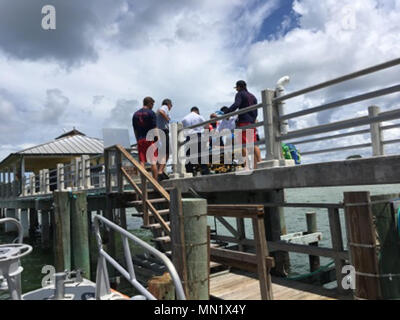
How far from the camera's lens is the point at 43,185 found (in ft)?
55.9

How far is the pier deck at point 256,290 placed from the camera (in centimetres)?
508

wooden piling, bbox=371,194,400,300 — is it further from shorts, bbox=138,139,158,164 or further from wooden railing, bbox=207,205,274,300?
shorts, bbox=138,139,158,164

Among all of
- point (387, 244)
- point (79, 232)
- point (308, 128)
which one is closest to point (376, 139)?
point (308, 128)

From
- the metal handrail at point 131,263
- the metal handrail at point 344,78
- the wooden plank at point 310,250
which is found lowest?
the wooden plank at point 310,250

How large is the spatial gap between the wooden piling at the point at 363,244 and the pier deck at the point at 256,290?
59.3 inches

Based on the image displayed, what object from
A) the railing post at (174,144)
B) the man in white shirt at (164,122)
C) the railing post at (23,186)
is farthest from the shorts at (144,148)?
the railing post at (23,186)

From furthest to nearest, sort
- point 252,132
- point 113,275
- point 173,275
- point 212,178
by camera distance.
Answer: point 113,275
point 212,178
point 252,132
point 173,275

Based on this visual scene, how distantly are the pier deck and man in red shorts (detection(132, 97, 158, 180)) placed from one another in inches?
120

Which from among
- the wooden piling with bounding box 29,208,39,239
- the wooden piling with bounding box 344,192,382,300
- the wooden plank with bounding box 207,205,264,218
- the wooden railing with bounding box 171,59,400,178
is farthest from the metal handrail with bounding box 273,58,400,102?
the wooden piling with bounding box 29,208,39,239

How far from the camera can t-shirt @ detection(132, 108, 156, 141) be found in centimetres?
736

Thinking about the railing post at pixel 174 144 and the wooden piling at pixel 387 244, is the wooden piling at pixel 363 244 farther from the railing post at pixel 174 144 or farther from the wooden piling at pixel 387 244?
the railing post at pixel 174 144
